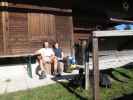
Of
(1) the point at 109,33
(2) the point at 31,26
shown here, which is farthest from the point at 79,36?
(1) the point at 109,33

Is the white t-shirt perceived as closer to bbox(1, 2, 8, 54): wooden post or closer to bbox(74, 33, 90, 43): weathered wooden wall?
bbox(1, 2, 8, 54): wooden post

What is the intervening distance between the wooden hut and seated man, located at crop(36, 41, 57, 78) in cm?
37

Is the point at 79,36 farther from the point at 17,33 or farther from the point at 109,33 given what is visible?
the point at 109,33

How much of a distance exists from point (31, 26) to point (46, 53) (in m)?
A: 1.08

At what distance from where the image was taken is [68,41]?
39.4 feet

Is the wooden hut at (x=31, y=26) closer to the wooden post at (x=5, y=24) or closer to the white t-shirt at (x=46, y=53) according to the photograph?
the wooden post at (x=5, y=24)

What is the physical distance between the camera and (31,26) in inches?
426

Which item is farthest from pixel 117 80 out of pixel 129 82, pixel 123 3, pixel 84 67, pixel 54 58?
pixel 123 3

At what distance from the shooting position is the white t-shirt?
10.5 meters

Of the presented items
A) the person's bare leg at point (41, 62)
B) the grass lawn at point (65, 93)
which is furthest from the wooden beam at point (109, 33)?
the person's bare leg at point (41, 62)

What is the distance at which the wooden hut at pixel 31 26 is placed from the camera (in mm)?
10133

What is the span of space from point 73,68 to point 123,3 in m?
6.32

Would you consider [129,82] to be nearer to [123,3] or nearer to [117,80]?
[117,80]

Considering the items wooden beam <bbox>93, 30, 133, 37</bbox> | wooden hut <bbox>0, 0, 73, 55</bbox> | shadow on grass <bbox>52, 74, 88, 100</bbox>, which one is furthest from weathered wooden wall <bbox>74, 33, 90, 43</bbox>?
wooden beam <bbox>93, 30, 133, 37</bbox>
